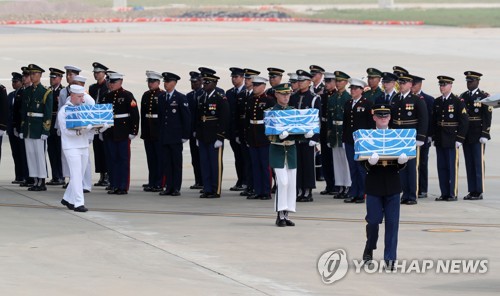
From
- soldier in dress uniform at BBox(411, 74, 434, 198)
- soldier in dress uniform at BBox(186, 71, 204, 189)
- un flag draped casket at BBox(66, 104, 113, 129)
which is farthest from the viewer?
soldier in dress uniform at BBox(186, 71, 204, 189)

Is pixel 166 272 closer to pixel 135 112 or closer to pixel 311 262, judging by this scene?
pixel 311 262

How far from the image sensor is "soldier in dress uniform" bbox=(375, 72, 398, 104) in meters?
18.6

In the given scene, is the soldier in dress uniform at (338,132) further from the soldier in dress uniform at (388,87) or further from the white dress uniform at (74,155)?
the white dress uniform at (74,155)

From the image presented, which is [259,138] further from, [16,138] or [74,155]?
[16,138]

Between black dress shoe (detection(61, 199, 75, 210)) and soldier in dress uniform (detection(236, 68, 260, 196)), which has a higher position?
soldier in dress uniform (detection(236, 68, 260, 196))

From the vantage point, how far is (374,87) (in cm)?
1909

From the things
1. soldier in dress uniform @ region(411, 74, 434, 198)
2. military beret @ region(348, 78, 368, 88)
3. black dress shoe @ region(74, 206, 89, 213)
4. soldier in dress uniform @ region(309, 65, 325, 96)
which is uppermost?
military beret @ region(348, 78, 368, 88)

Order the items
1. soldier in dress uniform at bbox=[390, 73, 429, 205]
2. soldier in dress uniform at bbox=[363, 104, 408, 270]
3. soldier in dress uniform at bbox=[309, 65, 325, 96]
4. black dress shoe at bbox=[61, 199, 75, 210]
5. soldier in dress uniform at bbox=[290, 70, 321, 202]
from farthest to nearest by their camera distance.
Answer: soldier in dress uniform at bbox=[309, 65, 325, 96]
soldier in dress uniform at bbox=[290, 70, 321, 202]
soldier in dress uniform at bbox=[390, 73, 429, 205]
black dress shoe at bbox=[61, 199, 75, 210]
soldier in dress uniform at bbox=[363, 104, 408, 270]

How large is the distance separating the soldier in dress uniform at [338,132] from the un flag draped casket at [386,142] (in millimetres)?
6044

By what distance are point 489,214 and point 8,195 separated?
7325 millimetres

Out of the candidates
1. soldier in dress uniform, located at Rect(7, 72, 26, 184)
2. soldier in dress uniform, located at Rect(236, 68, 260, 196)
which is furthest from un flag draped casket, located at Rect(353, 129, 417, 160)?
soldier in dress uniform, located at Rect(7, 72, 26, 184)

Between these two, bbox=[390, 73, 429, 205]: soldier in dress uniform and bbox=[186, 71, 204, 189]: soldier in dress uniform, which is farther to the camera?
bbox=[186, 71, 204, 189]: soldier in dress uniform

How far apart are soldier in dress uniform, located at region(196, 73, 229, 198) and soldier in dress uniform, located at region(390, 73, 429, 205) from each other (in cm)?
271

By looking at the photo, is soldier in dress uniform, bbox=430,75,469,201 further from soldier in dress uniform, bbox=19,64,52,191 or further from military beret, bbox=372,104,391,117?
soldier in dress uniform, bbox=19,64,52,191
